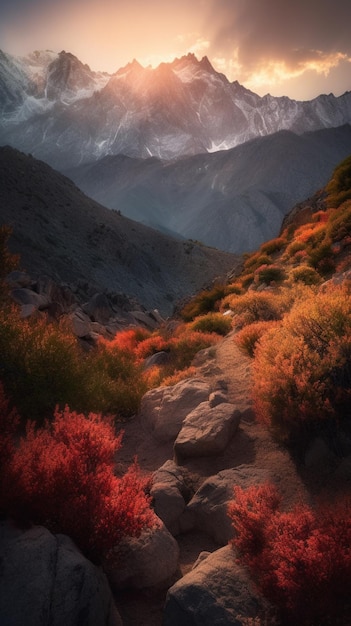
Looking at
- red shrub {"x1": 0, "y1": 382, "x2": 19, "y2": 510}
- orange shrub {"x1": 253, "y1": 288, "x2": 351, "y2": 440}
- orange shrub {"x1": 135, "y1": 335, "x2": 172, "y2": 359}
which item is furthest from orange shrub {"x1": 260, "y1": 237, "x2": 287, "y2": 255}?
red shrub {"x1": 0, "y1": 382, "x2": 19, "y2": 510}

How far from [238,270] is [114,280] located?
36.6 m

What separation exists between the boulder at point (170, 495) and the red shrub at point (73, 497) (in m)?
0.54

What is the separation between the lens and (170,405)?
7.93 meters

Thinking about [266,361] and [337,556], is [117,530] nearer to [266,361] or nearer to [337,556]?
[337,556]

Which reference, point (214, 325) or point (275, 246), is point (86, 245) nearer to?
point (275, 246)

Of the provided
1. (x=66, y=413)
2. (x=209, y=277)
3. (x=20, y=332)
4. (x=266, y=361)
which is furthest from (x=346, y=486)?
(x=209, y=277)

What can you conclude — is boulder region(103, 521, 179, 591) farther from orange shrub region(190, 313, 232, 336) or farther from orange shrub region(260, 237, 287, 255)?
orange shrub region(260, 237, 287, 255)

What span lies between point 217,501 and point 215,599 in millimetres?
1485

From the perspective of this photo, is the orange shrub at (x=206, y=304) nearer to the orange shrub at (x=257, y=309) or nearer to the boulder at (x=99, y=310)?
the orange shrub at (x=257, y=309)

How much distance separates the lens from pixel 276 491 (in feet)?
14.8

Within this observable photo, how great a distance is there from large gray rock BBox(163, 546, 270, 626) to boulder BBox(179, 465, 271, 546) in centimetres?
88

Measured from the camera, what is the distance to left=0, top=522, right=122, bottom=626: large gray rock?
3166 millimetres

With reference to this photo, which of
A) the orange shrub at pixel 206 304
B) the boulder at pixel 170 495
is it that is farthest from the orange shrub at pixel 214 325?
the boulder at pixel 170 495

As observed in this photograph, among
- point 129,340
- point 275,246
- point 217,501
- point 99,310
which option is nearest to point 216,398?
point 217,501
